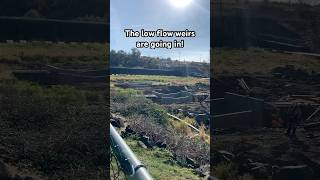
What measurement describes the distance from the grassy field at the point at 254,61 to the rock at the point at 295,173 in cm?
99

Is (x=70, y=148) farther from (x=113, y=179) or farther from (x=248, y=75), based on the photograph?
(x=248, y=75)

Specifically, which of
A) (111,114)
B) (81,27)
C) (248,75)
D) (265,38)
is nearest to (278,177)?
(248,75)

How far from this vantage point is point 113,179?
4.56 meters

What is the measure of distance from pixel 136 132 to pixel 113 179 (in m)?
0.48

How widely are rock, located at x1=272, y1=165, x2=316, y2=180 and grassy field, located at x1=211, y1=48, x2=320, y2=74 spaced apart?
99cm

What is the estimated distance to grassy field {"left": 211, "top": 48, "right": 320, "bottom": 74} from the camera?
189 inches

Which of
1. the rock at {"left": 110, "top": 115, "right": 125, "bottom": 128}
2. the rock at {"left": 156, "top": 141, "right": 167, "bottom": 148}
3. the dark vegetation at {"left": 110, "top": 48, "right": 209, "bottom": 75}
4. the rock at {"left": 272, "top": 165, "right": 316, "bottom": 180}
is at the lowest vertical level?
the rock at {"left": 272, "top": 165, "right": 316, "bottom": 180}

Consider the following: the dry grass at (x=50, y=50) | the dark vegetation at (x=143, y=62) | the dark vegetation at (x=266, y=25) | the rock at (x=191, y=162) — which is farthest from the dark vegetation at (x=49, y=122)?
the dark vegetation at (x=266, y=25)

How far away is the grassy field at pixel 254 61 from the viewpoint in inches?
189

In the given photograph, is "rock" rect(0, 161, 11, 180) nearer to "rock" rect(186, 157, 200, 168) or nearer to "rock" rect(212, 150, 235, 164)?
"rock" rect(186, 157, 200, 168)

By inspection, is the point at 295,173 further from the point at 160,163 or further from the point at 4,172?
the point at 4,172

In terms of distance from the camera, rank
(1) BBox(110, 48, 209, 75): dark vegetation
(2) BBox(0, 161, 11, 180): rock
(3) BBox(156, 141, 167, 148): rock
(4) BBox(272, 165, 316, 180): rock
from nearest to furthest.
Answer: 1. (2) BBox(0, 161, 11, 180): rock
2. (1) BBox(110, 48, 209, 75): dark vegetation
3. (3) BBox(156, 141, 167, 148): rock
4. (4) BBox(272, 165, 316, 180): rock

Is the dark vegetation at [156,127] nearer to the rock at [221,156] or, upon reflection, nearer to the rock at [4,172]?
the rock at [221,156]

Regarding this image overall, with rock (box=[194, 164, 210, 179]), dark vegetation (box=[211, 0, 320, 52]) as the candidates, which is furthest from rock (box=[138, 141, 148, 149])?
dark vegetation (box=[211, 0, 320, 52])
